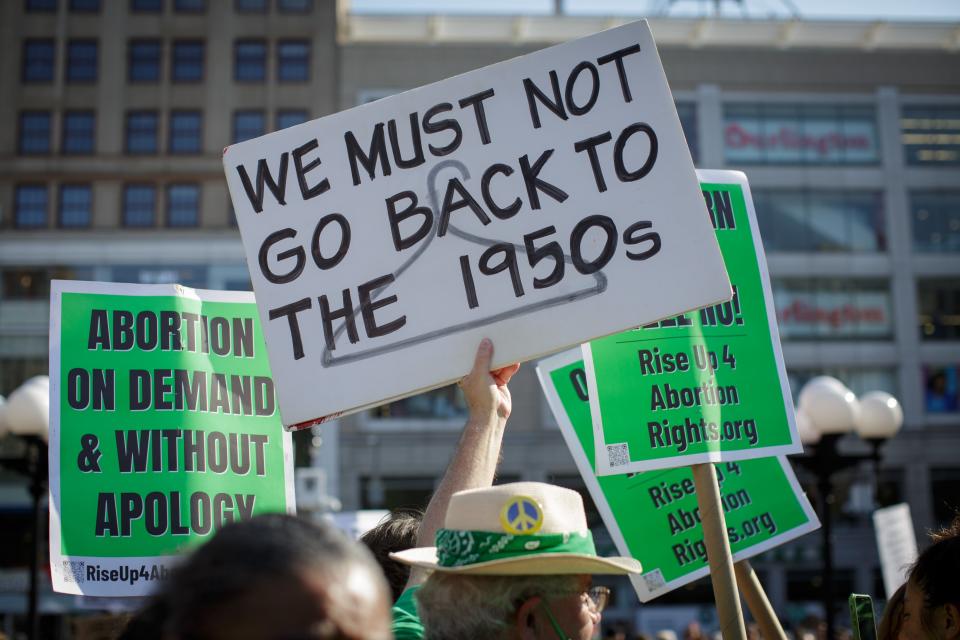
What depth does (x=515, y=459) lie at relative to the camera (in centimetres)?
3316

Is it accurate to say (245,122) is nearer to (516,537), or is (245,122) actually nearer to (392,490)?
(392,490)

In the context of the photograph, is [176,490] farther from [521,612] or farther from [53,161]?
[53,161]

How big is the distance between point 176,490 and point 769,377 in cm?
203

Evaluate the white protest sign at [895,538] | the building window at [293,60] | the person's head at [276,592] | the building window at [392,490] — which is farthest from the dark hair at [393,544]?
the building window at [293,60]

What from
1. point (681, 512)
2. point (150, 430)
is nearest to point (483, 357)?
point (150, 430)

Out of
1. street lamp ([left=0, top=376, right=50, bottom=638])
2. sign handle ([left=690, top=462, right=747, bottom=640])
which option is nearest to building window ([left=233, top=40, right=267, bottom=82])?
street lamp ([left=0, top=376, right=50, bottom=638])

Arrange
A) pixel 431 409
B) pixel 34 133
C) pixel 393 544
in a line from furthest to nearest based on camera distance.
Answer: pixel 34 133
pixel 431 409
pixel 393 544

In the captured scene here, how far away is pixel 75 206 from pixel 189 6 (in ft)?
24.7

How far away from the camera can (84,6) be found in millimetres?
34688

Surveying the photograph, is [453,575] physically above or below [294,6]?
below

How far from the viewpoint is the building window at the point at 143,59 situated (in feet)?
113

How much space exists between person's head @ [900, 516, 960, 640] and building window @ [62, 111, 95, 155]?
34367 mm

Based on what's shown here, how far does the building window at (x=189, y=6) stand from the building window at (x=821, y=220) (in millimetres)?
18855

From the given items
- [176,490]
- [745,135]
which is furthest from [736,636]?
[745,135]
